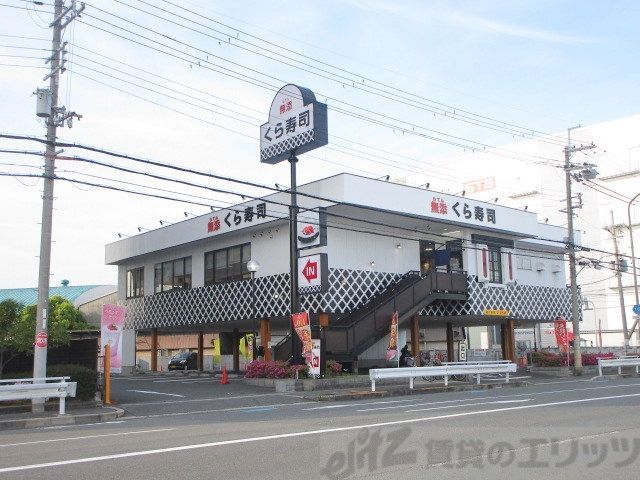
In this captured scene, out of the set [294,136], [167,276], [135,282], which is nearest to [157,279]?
[167,276]

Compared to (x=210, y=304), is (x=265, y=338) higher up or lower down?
lower down

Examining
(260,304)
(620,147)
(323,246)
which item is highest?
(620,147)

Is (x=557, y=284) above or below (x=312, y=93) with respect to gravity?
below

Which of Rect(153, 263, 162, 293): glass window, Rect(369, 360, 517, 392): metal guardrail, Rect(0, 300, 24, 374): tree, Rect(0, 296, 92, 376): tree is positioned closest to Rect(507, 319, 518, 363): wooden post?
Rect(369, 360, 517, 392): metal guardrail

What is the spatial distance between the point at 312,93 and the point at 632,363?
800 inches

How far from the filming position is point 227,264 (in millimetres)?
36312

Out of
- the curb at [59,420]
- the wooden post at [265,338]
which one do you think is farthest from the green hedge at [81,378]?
the wooden post at [265,338]

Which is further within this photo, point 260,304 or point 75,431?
point 260,304

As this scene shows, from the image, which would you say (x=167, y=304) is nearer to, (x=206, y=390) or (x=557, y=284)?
(x=206, y=390)

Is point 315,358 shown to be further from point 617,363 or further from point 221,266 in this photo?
point 617,363

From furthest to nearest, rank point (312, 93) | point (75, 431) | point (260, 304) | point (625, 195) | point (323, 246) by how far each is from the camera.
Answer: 1. point (625, 195)
2. point (260, 304)
3. point (323, 246)
4. point (312, 93)
5. point (75, 431)

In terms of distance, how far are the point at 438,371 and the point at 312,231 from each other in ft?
26.9

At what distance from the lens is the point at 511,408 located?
15.9 meters

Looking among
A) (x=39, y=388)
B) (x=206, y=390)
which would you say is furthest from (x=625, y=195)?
(x=39, y=388)
